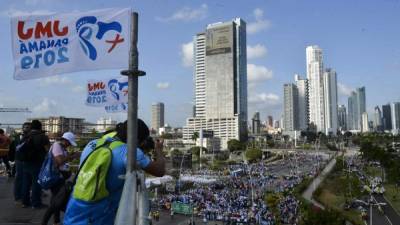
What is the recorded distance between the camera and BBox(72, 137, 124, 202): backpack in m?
2.69

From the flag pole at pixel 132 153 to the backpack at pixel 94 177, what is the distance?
0.17m

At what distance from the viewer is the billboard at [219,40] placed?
144m

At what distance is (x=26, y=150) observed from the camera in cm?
618

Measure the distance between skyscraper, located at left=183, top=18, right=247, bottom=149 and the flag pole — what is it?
132224mm

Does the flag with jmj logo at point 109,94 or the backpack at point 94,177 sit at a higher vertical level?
the flag with jmj logo at point 109,94

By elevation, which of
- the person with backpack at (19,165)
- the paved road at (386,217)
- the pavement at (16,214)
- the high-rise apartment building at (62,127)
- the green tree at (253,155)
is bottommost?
the paved road at (386,217)

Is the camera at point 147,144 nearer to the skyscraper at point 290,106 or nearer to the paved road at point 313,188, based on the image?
the paved road at point 313,188

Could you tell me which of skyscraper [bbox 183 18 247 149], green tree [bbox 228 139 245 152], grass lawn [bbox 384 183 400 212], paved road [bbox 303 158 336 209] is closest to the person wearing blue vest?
paved road [bbox 303 158 336 209]

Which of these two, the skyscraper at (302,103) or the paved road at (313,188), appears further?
the skyscraper at (302,103)

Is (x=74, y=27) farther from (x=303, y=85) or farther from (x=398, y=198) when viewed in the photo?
(x=303, y=85)

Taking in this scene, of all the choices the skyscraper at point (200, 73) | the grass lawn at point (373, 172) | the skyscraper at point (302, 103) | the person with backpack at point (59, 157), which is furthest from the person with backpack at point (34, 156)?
the skyscraper at point (302, 103)

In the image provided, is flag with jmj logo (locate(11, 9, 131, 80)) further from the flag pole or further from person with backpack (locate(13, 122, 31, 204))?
person with backpack (locate(13, 122, 31, 204))

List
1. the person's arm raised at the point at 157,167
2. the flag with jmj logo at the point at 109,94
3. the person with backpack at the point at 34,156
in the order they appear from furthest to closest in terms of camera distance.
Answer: the flag with jmj logo at the point at 109,94
the person with backpack at the point at 34,156
the person's arm raised at the point at 157,167

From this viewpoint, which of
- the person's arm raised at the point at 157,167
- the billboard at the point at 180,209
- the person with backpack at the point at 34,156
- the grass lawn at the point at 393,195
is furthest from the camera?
the grass lawn at the point at 393,195
